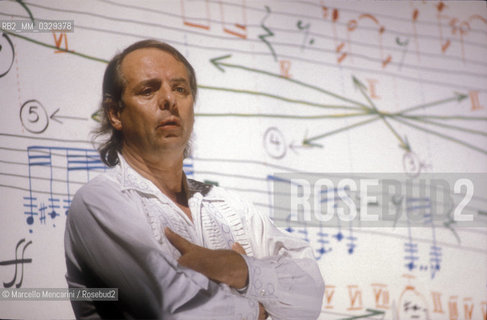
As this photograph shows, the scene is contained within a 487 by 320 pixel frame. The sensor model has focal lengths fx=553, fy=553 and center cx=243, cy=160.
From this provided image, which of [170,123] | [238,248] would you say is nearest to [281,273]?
[238,248]

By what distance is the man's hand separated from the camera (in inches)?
72.8

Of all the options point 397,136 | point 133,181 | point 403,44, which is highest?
point 403,44

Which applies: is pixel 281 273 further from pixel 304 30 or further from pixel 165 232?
pixel 304 30

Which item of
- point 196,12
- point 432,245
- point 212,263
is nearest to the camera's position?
point 212,263

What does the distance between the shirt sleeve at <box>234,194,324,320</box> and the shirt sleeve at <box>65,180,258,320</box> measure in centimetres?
8

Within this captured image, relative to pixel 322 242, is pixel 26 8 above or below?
above

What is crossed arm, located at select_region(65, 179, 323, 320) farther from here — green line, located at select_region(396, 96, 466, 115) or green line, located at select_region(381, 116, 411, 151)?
green line, located at select_region(396, 96, 466, 115)

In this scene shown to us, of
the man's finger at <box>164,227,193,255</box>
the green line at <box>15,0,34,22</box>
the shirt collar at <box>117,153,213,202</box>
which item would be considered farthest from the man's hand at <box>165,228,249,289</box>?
the green line at <box>15,0,34,22</box>

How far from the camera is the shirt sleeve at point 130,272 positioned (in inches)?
69.4

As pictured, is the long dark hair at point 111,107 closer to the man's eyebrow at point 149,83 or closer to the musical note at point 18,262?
the man's eyebrow at point 149,83

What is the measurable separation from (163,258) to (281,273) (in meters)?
0.44

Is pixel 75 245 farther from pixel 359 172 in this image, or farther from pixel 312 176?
pixel 359 172

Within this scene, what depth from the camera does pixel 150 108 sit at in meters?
1.97

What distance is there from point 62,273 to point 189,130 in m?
0.68
